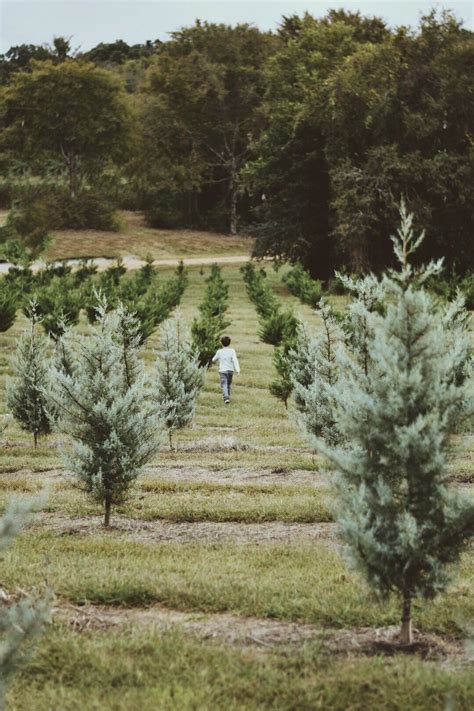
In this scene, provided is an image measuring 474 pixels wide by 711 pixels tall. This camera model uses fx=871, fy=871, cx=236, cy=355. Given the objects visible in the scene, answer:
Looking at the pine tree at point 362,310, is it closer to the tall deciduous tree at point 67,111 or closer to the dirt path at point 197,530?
the dirt path at point 197,530

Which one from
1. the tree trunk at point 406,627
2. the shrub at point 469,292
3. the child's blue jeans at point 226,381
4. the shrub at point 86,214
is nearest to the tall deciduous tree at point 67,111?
the shrub at point 86,214

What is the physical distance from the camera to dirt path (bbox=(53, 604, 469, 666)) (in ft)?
19.8

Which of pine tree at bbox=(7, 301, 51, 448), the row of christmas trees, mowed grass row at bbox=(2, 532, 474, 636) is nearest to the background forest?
pine tree at bbox=(7, 301, 51, 448)

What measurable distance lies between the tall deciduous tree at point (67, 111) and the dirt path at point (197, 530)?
5164cm

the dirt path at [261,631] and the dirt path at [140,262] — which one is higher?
the dirt path at [261,631]

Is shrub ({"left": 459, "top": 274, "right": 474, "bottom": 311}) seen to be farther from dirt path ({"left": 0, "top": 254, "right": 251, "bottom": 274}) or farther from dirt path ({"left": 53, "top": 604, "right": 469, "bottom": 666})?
dirt path ({"left": 53, "top": 604, "right": 469, "bottom": 666})

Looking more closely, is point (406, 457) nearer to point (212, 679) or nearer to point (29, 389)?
point (212, 679)

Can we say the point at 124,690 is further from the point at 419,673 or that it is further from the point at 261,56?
the point at 261,56

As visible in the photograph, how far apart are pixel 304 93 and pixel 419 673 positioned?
143ft

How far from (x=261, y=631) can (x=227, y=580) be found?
98 centimetres

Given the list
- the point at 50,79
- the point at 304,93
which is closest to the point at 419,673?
the point at 304,93

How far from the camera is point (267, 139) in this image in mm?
44750

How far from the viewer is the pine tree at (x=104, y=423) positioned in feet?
30.9

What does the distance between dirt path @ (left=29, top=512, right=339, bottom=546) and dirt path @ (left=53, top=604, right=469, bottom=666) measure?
88.2 inches
